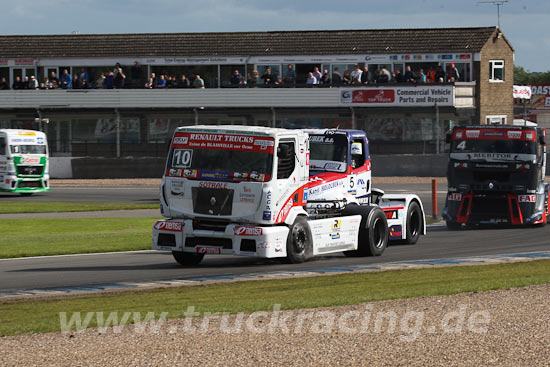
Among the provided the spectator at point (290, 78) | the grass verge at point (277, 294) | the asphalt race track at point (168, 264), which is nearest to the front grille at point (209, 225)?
the asphalt race track at point (168, 264)

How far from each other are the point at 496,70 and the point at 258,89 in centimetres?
1207

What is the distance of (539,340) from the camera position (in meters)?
9.51

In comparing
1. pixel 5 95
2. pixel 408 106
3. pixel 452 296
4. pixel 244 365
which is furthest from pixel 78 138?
pixel 244 365

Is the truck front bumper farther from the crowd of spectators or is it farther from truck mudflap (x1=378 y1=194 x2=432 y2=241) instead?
the crowd of spectators

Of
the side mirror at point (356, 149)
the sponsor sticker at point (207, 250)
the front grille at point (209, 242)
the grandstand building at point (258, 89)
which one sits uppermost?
the grandstand building at point (258, 89)

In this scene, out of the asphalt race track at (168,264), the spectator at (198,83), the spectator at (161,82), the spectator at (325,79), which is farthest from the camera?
the spectator at (161,82)

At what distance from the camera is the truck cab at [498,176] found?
24500mm

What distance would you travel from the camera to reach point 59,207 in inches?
1283

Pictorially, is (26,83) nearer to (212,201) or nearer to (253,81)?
(253,81)

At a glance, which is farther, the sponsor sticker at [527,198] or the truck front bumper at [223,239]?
the sponsor sticker at [527,198]

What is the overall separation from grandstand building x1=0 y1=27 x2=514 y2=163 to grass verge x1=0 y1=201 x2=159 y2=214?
51.5 ft

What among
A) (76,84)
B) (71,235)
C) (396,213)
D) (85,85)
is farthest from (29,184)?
(396,213)

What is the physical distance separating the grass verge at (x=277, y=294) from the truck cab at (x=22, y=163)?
83.0ft

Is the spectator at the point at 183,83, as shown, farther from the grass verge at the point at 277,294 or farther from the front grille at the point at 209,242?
the grass verge at the point at 277,294
